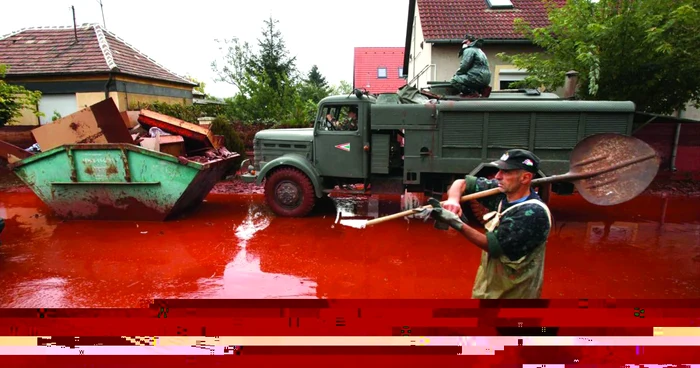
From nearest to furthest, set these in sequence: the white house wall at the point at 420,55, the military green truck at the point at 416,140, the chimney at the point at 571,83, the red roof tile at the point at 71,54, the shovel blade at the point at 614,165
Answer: the shovel blade at the point at 614,165
the military green truck at the point at 416,140
the chimney at the point at 571,83
the red roof tile at the point at 71,54
the white house wall at the point at 420,55

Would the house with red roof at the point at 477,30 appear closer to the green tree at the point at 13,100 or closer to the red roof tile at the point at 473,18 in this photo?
the red roof tile at the point at 473,18

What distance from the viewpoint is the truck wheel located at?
6.75 meters

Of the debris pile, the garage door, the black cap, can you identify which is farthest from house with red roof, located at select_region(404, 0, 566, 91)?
the garage door

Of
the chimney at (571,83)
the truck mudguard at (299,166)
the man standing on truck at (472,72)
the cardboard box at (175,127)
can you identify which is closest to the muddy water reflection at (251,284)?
the truck mudguard at (299,166)

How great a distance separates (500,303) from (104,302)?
3.85m

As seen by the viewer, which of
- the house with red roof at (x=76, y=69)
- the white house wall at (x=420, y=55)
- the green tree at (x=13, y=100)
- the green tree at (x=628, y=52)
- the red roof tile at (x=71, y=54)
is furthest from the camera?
the white house wall at (x=420, y=55)

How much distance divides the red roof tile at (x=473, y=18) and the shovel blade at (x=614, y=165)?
10.5 metres

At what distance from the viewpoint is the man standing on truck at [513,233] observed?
2.04 m

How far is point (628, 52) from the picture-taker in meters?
7.98

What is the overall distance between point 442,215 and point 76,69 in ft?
48.1

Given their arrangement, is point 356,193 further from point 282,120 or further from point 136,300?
point 282,120

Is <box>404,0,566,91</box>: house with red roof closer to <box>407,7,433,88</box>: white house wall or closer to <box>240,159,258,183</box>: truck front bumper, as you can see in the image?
<box>407,7,433,88</box>: white house wall

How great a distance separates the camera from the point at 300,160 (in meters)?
6.77

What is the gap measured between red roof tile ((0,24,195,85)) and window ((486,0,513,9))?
469 inches
